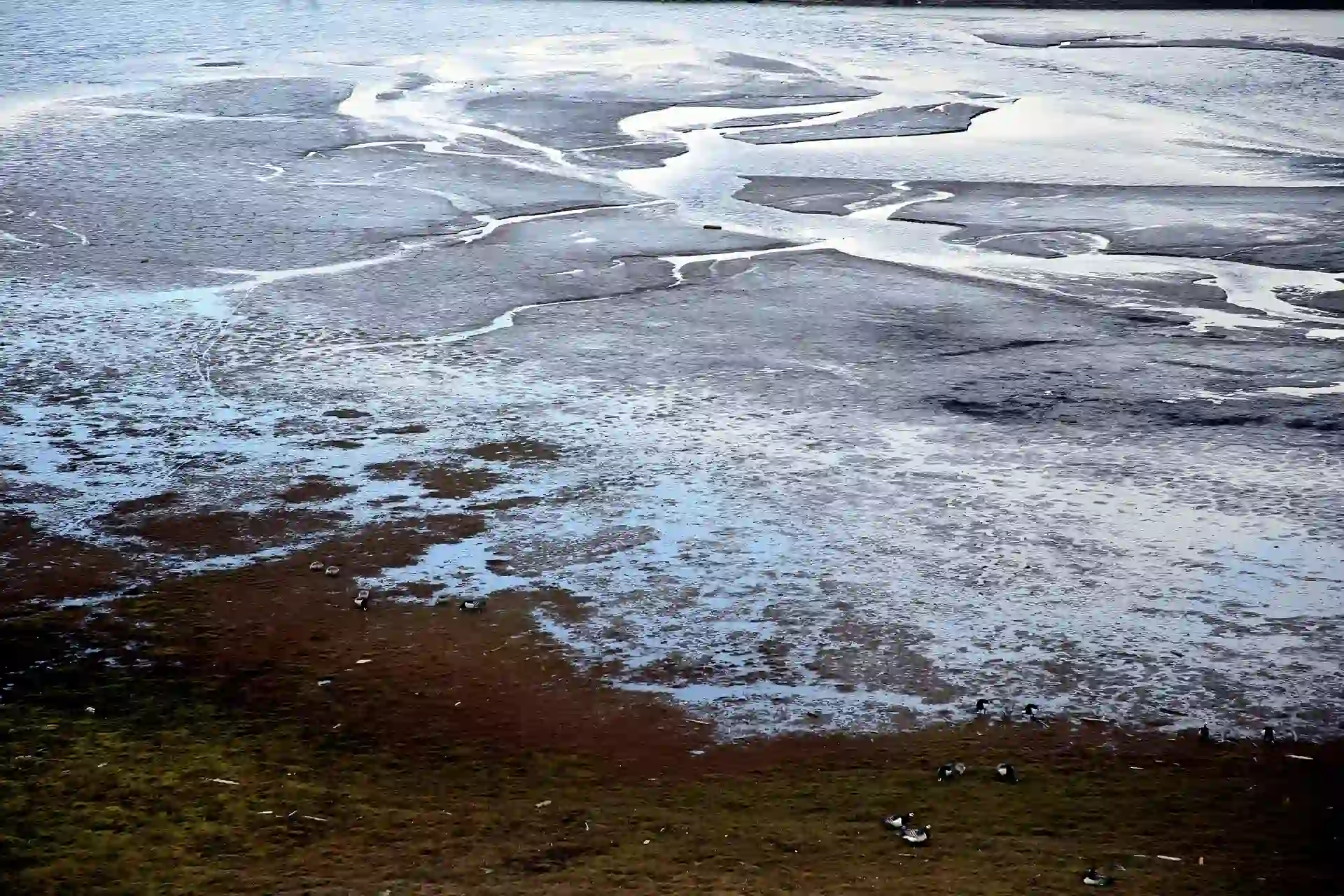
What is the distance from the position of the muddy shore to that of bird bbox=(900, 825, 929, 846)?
0.02 metres

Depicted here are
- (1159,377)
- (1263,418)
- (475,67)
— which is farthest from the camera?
(475,67)

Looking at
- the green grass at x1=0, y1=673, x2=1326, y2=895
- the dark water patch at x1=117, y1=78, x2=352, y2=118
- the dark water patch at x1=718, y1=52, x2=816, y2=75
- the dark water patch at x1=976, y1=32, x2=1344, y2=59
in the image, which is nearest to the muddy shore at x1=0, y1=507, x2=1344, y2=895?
the green grass at x1=0, y1=673, x2=1326, y2=895

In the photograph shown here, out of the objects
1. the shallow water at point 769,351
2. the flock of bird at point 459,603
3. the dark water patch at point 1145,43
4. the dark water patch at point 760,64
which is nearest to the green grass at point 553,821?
the shallow water at point 769,351

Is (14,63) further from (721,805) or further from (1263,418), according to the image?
(721,805)

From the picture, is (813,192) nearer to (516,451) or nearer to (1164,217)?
(1164,217)

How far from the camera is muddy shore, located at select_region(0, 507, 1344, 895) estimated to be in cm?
311

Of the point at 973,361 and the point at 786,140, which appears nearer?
the point at 973,361

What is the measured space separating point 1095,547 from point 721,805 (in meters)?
1.84

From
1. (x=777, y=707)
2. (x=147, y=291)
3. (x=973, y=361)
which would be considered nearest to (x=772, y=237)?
(x=973, y=361)

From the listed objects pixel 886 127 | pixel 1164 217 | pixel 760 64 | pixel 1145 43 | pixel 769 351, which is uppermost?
pixel 1145 43

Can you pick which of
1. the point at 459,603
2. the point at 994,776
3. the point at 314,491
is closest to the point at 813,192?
the point at 314,491

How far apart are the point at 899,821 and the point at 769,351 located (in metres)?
3.60

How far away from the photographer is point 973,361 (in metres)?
6.54

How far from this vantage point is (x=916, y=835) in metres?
3.23
